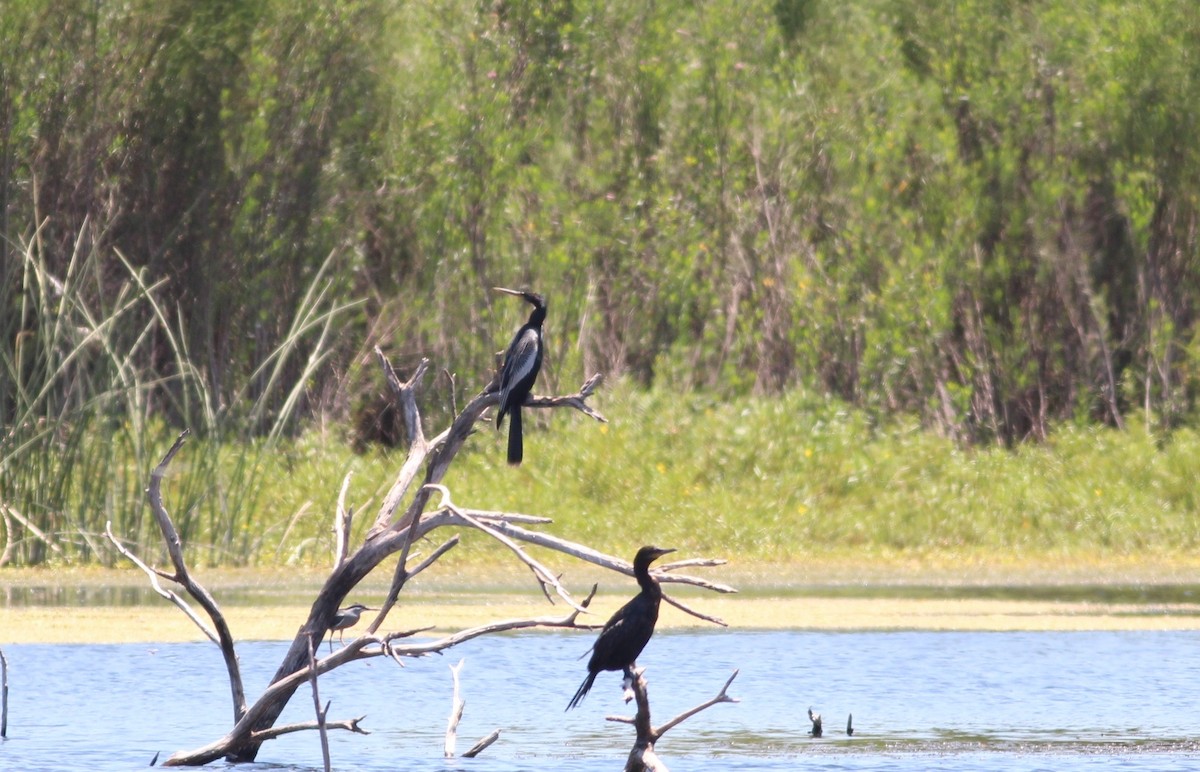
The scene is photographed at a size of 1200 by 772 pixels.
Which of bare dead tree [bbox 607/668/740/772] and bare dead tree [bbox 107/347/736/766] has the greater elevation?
bare dead tree [bbox 107/347/736/766]

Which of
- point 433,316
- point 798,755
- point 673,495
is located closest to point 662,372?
point 433,316

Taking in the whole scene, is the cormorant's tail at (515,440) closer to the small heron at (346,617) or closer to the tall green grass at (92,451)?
the small heron at (346,617)

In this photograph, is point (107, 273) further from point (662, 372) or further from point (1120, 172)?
point (1120, 172)

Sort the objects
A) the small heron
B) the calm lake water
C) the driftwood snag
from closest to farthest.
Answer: the driftwood snag
the small heron
the calm lake water

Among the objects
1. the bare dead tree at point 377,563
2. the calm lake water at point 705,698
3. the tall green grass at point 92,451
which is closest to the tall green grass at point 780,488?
the tall green grass at point 92,451

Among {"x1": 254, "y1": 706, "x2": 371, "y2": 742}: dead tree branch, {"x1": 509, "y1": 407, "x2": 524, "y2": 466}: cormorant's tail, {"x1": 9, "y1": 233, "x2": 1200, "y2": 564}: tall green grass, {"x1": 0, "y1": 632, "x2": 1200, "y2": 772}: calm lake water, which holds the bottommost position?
{"x1": 0, "y1": 632, "x2": 1200, "y2": 772}: calm lake water

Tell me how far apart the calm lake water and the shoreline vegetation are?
0.27 m

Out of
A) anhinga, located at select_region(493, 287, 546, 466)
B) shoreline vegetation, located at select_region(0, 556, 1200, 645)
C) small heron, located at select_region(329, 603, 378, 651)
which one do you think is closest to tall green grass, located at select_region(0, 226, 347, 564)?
shoreline vegetation, located at select_region(0, 556, 1200, 645)

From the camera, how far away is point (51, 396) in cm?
1488

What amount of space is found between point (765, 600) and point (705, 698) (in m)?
3.98

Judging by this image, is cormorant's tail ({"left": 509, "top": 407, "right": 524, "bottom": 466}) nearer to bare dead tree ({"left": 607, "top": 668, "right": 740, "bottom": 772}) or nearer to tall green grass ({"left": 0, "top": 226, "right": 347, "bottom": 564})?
bare dead tree ({"left": 607, "top": 668, "right": 740, "bottom": 772})

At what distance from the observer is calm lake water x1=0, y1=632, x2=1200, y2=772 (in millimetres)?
8625

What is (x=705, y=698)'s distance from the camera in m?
10.3

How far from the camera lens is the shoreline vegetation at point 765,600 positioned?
41.2ft
